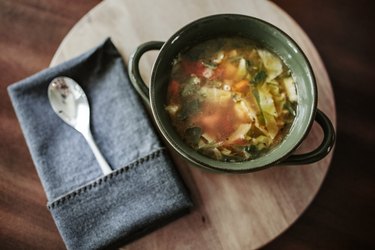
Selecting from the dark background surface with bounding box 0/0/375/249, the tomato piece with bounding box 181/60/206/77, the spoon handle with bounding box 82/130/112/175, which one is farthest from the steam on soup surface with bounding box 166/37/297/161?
the dark background surface with bounding box 0/0/375/249

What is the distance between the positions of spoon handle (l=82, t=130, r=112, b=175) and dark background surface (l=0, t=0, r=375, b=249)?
0.25 m

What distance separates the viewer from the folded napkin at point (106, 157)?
0.91m

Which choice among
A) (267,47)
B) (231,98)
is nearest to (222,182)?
(231,98)

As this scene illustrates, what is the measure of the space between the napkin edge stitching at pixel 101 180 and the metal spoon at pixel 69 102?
0.40 ft

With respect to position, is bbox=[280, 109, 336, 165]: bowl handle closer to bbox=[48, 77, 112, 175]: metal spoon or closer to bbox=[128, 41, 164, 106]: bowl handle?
bbox=[128, 41, 164, 106]: bowl handle

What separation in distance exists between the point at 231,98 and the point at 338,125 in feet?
1.49

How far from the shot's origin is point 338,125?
4.02ft

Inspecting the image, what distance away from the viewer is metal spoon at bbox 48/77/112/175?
968 millimetres

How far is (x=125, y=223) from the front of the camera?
90cm

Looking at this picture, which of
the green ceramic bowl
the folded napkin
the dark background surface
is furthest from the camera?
the dark background surface

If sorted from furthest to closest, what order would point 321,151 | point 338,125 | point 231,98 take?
point 338,125, point 231,98, point 321,151

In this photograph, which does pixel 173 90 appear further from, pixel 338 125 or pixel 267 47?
pixel 338 125

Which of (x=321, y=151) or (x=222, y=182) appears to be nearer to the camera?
(x=321, y=151)

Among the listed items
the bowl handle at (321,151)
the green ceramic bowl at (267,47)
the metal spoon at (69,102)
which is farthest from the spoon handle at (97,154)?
the bowl handle at (321,151)
